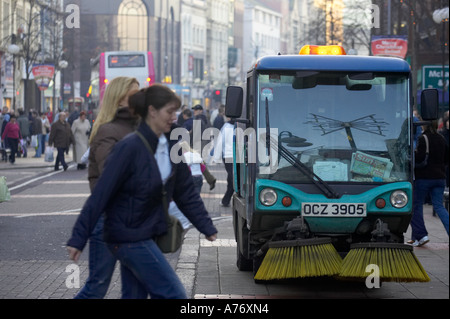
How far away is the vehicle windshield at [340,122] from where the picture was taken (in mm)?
9047

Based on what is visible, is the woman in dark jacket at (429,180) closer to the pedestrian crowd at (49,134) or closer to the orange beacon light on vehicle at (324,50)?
the orange beacon light on vehicle at (324,50)

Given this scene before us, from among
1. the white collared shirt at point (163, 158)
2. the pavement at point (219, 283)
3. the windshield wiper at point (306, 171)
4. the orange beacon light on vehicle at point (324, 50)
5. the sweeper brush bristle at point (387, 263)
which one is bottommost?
the pavement at point (219, 283)

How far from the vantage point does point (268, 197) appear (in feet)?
29.3

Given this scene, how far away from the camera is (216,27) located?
128m

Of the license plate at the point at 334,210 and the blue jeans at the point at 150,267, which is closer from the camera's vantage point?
the blue jeans at the point at 150,267

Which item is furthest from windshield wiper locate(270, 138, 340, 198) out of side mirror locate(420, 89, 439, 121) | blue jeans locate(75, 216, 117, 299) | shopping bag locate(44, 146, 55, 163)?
shopping bag locate(44, 146, 55, 163)

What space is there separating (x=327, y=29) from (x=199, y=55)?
199ft

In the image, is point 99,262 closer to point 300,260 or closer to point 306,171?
point 300,260

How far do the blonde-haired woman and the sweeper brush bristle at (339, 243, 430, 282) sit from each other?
9.06 feet

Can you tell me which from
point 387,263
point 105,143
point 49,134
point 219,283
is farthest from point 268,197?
point 49,134

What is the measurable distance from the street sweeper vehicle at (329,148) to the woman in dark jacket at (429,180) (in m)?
3.18

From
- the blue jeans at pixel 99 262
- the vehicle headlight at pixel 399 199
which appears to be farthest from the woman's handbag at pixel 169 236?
the vehicle headlight at pixel 399 199
